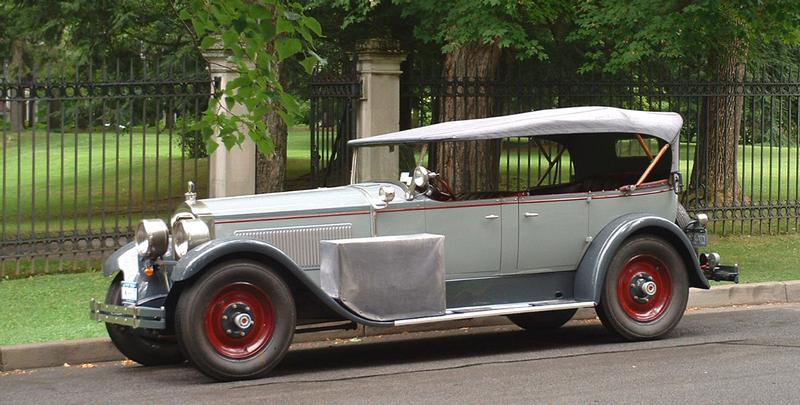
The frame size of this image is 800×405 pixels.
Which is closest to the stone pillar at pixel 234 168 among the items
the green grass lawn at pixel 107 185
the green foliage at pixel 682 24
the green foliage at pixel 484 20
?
the green grass lawn at pixel 107 185

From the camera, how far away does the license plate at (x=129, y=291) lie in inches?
331

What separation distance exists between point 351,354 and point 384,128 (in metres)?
6.17

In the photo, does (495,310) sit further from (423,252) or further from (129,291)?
(129,291)

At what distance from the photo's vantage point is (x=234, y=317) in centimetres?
804

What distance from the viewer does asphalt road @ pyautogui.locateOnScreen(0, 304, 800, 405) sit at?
735 cm

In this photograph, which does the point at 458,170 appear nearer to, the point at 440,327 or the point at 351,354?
the point at 440,327

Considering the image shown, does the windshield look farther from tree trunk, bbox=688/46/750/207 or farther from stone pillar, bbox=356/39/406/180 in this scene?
tree trunk, bbox=688/46/750/207

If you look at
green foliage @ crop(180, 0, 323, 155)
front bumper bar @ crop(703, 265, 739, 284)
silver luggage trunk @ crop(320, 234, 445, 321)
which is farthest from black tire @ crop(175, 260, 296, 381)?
front bumper bar @ crop(703, 265, 739, 284)

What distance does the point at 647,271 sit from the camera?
31.3 ft

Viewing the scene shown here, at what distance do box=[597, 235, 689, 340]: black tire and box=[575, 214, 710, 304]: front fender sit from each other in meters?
0.07

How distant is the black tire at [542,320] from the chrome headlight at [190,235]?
302cm

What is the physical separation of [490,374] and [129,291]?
2552 mm

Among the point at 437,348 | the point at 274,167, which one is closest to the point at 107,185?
the point at 274,167

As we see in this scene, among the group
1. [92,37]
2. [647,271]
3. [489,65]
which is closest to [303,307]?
[647,271]
